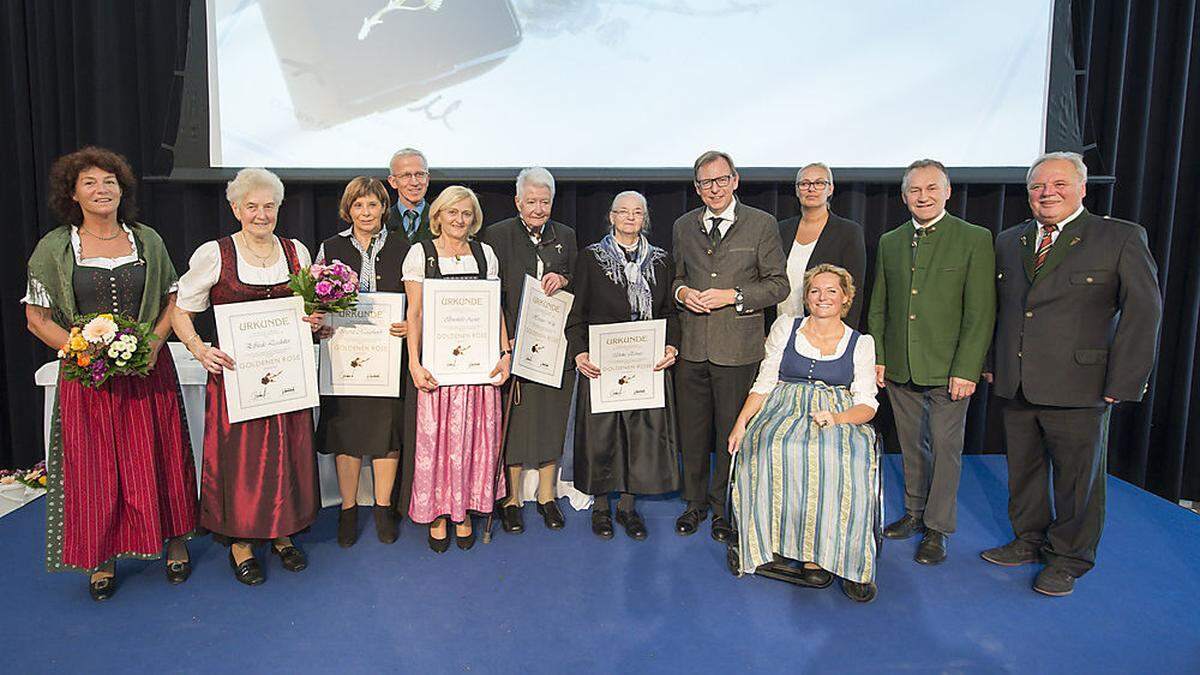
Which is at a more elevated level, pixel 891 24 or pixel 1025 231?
pixel 891 24

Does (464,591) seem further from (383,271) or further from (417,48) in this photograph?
(417,48)

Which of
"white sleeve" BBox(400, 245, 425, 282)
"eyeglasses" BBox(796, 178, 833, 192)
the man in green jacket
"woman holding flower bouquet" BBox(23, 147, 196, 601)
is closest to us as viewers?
"woman holding flower bouquet" BBox(23, 147, 196, 601)

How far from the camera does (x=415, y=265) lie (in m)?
2.81

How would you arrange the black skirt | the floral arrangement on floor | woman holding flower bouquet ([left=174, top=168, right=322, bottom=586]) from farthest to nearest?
the floral arrangement on floor
the black skirt
woman holding flower bouquet ([left=174, top=168, right=322, bottom=586])

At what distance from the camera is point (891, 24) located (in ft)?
13.6

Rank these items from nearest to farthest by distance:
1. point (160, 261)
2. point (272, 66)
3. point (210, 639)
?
point (210, 639) < point (160, 261) < point (272, 66)

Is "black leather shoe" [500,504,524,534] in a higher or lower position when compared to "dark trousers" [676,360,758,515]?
lower

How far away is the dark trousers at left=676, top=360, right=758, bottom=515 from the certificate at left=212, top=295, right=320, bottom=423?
154cm

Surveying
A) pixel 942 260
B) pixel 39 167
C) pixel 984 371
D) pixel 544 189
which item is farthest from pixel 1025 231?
pixel 39 167

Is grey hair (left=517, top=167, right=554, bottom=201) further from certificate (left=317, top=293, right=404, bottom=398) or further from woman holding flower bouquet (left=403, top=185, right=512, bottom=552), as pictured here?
certificate (left=317, top=293, right=404, bottom=398)

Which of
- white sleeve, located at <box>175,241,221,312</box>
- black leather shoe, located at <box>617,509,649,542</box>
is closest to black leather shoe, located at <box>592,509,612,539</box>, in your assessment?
black leather shoe, located at <box>617,509,649,542</box>

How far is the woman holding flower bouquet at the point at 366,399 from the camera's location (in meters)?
2.86

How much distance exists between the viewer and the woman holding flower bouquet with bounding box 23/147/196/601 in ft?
7.82

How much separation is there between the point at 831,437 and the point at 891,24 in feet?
9.42
